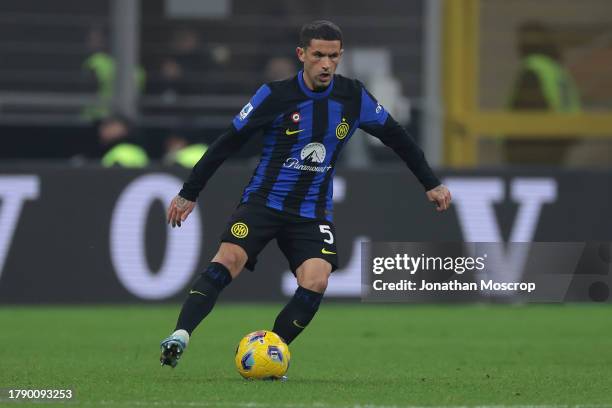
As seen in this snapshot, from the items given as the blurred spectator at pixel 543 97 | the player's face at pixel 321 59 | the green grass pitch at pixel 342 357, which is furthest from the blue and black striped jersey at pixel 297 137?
the blurred spectator at pixel 543 97

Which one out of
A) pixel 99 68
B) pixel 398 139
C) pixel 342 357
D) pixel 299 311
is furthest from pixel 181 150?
pixel 299 311

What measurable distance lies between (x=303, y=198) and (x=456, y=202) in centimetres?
603

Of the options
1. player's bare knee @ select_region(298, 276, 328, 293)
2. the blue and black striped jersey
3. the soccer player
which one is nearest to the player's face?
the soccer player

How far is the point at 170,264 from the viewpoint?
1376cm

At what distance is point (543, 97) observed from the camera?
1781 centimetres

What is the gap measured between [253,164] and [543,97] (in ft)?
12.8

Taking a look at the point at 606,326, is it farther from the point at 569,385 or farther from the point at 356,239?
the point at 569,385

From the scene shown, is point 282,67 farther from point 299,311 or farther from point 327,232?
point 299,311

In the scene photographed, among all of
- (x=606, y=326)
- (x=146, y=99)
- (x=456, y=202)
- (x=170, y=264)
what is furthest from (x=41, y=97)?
(x=606, y=326)

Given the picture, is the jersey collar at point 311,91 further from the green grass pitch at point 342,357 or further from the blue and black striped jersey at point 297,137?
the green grass pitch at point 342,357

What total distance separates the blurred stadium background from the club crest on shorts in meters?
0.80

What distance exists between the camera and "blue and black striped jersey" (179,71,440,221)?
26.8 ft

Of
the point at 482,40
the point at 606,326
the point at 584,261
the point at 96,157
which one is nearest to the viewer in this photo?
the point at 584,261

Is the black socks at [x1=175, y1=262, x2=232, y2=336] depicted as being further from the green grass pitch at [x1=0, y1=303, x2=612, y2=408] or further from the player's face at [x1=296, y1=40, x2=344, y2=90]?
the player's face at [x1=296, y1=40, x2=344, y2=90]
